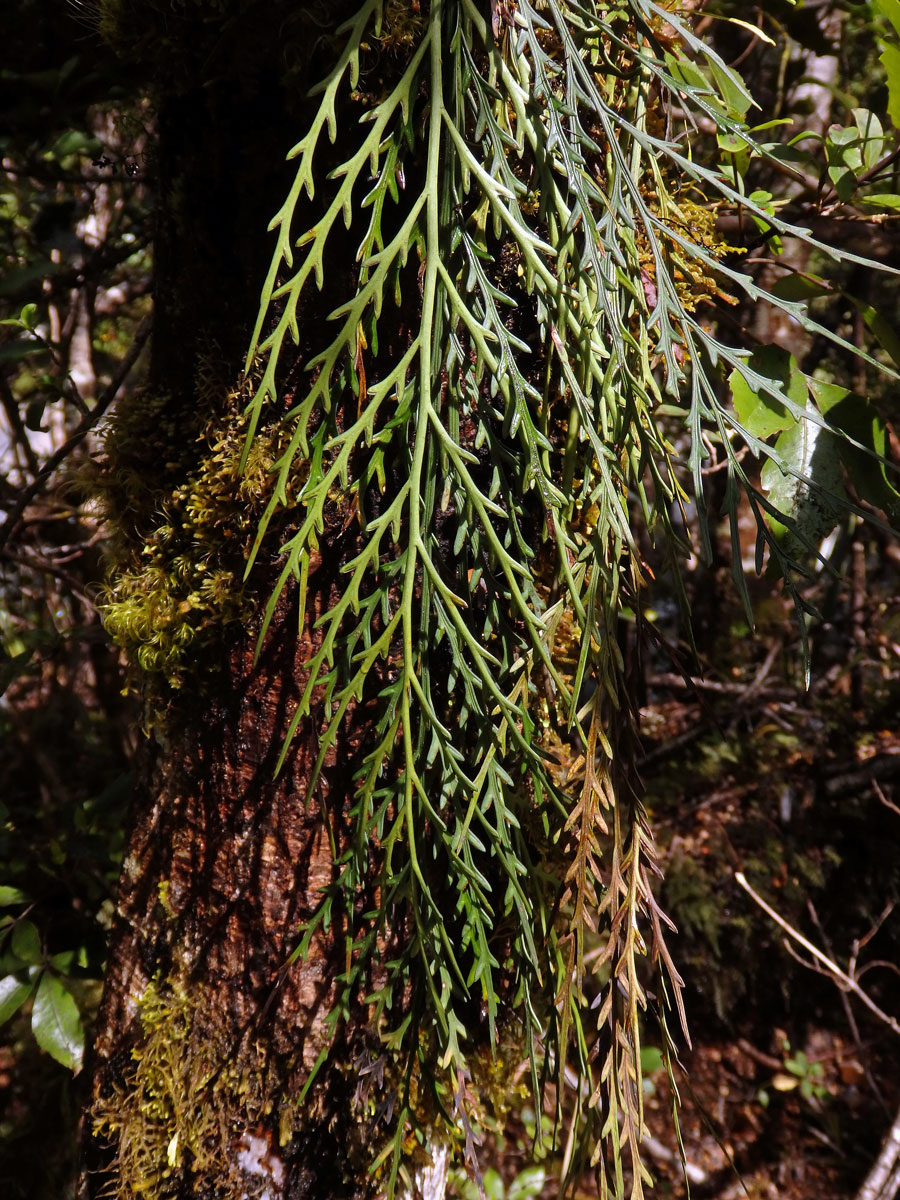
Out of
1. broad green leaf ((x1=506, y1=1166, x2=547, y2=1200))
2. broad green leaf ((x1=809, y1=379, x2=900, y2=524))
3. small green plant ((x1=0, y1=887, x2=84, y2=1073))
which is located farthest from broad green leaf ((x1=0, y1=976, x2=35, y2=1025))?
broad green leaf ((x1=809, y1=379, x2=900, y2=524))

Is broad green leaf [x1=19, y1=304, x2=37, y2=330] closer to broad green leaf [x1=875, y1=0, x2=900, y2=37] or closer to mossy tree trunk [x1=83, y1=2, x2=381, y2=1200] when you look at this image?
mossy tree trunk [x1=83, y1=2, x2=381, y2=1200]

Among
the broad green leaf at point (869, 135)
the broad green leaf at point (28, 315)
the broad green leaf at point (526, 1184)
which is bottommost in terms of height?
the broad green leaf at point (526, 1184)

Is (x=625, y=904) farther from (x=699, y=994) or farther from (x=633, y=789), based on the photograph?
(x=699, y=994)

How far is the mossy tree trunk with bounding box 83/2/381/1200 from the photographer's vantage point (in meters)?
0.80

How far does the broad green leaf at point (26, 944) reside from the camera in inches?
50.4

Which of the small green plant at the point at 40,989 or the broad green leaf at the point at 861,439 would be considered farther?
the small green plant at the point at 40,989

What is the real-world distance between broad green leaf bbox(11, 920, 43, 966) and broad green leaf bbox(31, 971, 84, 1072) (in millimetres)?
43

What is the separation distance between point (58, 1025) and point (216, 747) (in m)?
0.72

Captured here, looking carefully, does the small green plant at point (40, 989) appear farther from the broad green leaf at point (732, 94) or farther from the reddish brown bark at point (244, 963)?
the broad green leaf at point (732, 94)

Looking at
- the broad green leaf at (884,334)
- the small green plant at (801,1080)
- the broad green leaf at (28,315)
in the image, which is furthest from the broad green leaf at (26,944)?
the small green plant at (801,1080)

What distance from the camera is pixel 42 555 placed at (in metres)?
2.02

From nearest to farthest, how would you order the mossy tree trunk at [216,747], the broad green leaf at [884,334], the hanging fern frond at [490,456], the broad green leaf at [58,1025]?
the hanging fern frond at [490,456]
the mossy tree trunk at [216,747]
the broad green leaf at [884,334]
the broad green leaf at [58,1025]

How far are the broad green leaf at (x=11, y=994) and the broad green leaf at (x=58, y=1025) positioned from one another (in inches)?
0.9

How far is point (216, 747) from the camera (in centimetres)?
85
